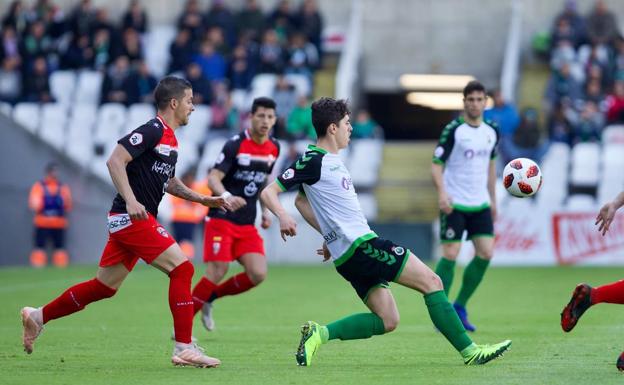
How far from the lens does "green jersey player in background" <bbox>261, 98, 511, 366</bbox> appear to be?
887cm

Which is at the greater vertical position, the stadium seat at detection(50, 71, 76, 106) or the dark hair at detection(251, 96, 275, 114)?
the stadium seat at detection(50, 71, 76, 106)

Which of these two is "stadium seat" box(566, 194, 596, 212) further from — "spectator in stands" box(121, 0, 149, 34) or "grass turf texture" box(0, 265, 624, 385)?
"spectator in stands" box(121, 0, 149, 34)

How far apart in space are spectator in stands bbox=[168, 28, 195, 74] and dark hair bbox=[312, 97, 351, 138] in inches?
766

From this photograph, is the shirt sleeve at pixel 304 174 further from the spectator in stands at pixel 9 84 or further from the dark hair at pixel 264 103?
the spectator in stands at pixel 9 84

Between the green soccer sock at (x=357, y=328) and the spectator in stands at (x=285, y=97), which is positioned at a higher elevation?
the spectator in stands at (x=285, y=97)

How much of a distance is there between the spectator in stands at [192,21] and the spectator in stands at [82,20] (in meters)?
2.15

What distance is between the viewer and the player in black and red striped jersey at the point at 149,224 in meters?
9.13

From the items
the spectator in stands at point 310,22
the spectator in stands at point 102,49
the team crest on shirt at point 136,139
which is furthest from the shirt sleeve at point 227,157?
the spectator in stands at point 102,49

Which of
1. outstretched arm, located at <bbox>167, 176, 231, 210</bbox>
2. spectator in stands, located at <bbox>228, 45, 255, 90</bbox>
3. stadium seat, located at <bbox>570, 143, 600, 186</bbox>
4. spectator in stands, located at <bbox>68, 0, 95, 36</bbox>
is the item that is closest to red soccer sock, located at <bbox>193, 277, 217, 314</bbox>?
outstretched arm, located at <bbox>167, 176, 231, 210</bbox>

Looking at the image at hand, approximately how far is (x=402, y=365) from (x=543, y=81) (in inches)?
794

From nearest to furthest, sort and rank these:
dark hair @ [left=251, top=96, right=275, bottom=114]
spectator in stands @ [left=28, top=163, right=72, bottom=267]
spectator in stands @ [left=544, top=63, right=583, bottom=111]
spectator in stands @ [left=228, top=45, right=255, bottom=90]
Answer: dark hair @ [left=251, top=96, right=275, bottom=114] → spectator in stands @ [left=28, top=163, right=72, bottom=267] → spectator in stands @ [left=544, top=63, right=583, bottom=111] → spectator in stands @ [left=228, top=45, right=255, bottom=90]

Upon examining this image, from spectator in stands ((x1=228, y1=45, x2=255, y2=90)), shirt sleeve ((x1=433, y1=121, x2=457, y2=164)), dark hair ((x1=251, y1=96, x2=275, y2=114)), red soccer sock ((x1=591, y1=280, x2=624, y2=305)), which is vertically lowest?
red soccer sock ((x1=591, y1=280, x2=624, y2=305))

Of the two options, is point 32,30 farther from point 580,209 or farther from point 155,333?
point 155,333

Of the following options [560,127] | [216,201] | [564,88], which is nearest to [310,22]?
[564,88]
